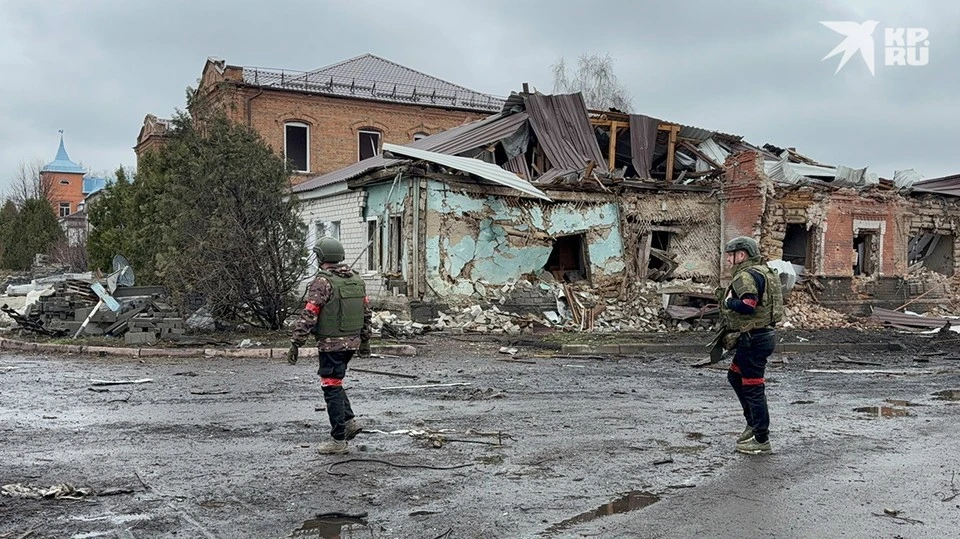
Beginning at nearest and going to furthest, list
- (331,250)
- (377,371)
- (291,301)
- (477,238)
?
1. (331,250)
2. (377,371)
3. (291,301)
4. (477,238)

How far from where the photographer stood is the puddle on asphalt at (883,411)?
8.82 meters

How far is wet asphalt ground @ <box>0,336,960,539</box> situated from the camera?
15.7 feet

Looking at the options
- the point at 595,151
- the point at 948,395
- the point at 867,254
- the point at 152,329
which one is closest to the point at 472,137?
the point at 595,151

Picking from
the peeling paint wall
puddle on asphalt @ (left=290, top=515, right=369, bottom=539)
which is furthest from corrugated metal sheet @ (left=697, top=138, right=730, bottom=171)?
puddle on asphalt @ (left=290, top=515, right=369, bottom=539)

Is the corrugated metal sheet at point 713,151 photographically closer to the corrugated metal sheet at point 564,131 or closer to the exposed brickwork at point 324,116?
the corrugated metal sheet at point 564,131

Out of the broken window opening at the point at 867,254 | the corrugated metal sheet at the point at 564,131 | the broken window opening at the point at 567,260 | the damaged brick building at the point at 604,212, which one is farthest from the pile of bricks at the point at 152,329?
the broken window opening at the point at 867,254

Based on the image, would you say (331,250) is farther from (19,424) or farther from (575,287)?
(575,287)

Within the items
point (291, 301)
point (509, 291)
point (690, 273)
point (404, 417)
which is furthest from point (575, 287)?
point (404, 417)

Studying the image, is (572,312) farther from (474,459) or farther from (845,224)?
(474,459)

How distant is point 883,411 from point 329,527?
22.8 feet

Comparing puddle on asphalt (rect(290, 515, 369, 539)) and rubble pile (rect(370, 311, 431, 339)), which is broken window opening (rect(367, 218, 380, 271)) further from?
puddle on asphalt (rect(290, 515, 369, 539))

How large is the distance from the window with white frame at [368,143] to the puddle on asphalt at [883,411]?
30036 millimetres

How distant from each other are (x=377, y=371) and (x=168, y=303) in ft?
21.0

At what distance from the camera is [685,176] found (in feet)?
74.5
